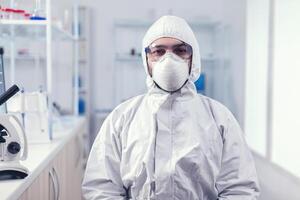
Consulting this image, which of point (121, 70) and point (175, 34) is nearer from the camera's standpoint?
point (175, 34)

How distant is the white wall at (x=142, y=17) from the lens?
12.3 feet

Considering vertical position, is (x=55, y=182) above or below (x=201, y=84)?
below

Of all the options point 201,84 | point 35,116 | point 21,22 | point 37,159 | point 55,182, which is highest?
point 21,22

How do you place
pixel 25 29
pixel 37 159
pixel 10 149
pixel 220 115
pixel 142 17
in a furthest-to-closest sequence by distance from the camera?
pixel 142 17
pixel 25 29
pixel 37 159
pixel 220 115
pixel 10 149

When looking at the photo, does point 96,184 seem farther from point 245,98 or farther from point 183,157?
point 245,98

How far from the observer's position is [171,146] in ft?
4.02

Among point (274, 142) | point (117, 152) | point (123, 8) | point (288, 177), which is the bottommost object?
point (288, 177)

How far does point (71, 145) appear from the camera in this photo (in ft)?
7.02

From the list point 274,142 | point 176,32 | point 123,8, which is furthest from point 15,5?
point 274,142

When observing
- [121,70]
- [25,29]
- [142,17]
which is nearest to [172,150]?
[25,29]

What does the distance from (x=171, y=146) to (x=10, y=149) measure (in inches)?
21.9

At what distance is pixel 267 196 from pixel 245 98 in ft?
4.35

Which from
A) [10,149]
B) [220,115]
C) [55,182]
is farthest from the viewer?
[55,182]

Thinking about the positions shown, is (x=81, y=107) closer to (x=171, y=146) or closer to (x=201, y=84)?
(x=201, y=84)
